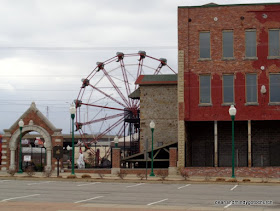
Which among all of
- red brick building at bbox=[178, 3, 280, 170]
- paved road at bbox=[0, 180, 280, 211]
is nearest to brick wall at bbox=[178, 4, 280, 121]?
red brick building at bbox=[178, 3, 280, 170]

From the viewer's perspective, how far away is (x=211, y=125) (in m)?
45.7

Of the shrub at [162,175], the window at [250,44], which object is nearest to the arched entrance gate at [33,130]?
the shrub at [162,175]

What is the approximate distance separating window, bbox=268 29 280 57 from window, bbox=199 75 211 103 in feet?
17.0

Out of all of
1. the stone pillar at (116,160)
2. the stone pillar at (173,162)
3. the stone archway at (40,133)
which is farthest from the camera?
the stone archway at (40,133)

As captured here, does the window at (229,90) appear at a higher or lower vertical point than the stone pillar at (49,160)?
higher

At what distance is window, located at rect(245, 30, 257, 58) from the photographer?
42688 millimetres

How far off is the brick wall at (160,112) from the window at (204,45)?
8540 millimetres

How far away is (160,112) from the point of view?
168 feet

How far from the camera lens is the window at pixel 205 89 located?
A: 141 ft

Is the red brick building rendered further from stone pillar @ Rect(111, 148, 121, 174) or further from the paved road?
the paved road

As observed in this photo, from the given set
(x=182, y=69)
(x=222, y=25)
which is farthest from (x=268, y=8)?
(x=182, y=69)

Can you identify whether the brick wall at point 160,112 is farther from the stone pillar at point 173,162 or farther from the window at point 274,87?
the window at point 274,87

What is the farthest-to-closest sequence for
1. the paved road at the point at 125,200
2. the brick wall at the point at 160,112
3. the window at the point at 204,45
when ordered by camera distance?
the brick wall at the point at 160,112 → the window at the point at 204,45 → the paved road at the point at 125,200

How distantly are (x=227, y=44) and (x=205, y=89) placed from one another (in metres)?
3.92
